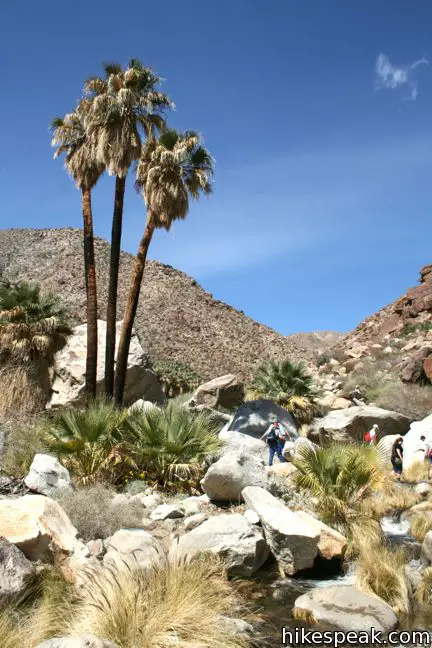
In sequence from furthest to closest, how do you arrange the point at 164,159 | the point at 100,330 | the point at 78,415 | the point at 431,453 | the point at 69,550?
the point at 100,330, the point at 164,159, the point at 431,453, the point at 78,415, the point at 69,550

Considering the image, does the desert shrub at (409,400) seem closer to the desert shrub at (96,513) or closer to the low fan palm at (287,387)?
the low fan palm at (287,387)

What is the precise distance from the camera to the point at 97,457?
12328 mm

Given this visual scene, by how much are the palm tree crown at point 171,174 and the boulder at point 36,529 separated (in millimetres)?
13156

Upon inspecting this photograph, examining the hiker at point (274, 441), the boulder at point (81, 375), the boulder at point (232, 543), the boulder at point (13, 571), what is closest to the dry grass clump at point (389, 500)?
the hiker at point (274, 441)

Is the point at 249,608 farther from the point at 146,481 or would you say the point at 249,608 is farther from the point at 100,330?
the point at 100,330

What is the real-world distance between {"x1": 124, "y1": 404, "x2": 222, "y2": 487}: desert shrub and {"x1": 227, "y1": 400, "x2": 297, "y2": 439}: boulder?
6.28 m

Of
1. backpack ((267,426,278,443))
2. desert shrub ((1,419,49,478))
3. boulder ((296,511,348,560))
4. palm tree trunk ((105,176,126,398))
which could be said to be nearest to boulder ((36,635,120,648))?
boulder ((296,511,348,560))

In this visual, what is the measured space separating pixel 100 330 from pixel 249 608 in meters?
19.6

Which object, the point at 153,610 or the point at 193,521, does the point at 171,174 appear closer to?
the point at 193,521

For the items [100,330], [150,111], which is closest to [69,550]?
[150,111]

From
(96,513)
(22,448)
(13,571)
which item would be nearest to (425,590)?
(96,513)

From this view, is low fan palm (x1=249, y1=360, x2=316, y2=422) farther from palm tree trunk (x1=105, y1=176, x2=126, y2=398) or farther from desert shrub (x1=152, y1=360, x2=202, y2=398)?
desert shrub (x1=152, y1=360, x2=202, y2=398)

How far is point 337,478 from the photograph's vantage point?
37.6 ft

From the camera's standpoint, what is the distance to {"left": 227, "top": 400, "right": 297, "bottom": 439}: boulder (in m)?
19.8
